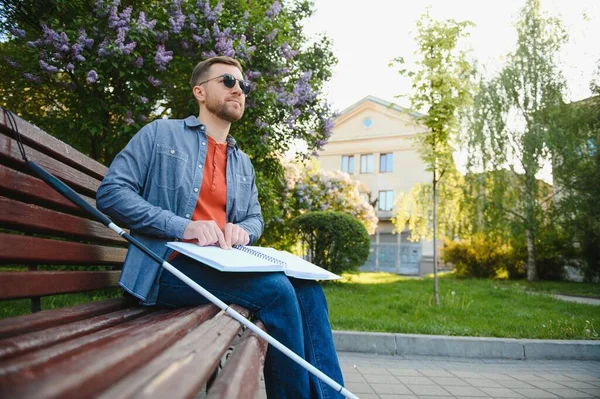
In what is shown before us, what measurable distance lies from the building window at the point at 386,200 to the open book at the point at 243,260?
36.0 metres

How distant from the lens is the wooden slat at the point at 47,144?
1704 millimetres

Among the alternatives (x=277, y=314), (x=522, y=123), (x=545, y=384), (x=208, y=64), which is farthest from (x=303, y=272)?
(x=522, y=123)

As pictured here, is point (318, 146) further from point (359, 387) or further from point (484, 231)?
point (484, 231)

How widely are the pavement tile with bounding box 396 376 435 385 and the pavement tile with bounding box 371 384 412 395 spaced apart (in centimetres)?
15

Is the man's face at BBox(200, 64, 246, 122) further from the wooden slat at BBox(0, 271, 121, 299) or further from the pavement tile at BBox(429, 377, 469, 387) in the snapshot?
the pavement tile at BBox(429, 377, 469, 387)

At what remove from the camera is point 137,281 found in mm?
1967

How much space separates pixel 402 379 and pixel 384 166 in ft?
115

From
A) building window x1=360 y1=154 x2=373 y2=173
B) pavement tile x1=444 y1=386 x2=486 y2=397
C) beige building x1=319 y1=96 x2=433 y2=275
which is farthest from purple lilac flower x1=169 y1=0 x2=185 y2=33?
building window x1=360 y1=154 x2=373 y2=173

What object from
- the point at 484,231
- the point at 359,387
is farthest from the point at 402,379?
the point at 484,231

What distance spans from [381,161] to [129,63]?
33.9 metres

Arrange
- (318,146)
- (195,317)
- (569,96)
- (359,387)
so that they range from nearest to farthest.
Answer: (195,317) < (359,387) < (318,146) < (569,96)

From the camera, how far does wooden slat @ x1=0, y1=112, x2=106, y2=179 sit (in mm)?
1704

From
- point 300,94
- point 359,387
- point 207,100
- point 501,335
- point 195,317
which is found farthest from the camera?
point 300,94

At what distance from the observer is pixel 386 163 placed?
37.8 m
